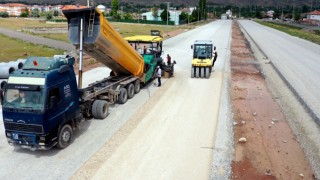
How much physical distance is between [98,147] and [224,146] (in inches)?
175

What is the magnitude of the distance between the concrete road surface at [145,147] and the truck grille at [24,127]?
3.29ft

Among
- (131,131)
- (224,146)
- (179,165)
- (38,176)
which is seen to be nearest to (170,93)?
(131,131)

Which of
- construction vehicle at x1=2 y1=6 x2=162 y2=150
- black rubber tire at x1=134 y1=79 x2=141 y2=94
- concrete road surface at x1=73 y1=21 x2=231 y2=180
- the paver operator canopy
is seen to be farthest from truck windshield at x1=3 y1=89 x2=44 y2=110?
black rubber tire at x1=134 y1=79 x2=141 y2=94

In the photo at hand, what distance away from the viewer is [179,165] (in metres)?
10.6

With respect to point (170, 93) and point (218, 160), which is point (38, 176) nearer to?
point (218, 160)

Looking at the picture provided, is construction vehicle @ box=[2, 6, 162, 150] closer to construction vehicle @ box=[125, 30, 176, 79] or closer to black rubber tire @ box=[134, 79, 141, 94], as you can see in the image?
black rubber tire @ box=[134, 79, 141, 94]

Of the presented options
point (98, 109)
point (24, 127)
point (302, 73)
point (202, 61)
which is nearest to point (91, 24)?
point (98, 109)

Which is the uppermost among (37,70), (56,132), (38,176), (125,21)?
(125,21)

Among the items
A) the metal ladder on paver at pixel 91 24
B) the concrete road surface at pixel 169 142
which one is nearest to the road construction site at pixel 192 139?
the concrete road surface at pixel 169 142

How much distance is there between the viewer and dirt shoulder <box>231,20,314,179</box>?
10.4 meters

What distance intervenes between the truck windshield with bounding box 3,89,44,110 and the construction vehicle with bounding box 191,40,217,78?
13943 millimetres

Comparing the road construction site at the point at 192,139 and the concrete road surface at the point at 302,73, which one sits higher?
the concrete road surface at the point at 302,73

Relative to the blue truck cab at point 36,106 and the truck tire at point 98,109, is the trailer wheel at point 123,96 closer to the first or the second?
the truck tire at point 98,109

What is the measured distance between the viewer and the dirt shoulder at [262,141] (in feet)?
34.1
